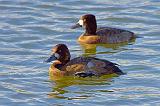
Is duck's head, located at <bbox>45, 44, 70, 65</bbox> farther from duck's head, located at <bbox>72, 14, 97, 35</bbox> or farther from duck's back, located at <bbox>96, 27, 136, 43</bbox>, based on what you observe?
duck's head, located at <bbox>72, 14, 97, 35</bbox>

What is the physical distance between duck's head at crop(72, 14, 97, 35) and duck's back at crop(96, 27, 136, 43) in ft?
0.81

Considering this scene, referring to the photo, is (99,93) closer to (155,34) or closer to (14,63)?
(14,63)

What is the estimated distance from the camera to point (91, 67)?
47.8ft

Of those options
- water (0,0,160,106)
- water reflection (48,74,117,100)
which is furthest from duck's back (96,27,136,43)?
water reflection (48,74,117,100)


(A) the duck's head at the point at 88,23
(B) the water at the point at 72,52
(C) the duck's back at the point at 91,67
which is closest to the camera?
(B) the water at the point at 72,52

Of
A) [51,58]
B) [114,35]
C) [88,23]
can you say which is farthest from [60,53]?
[88,23]

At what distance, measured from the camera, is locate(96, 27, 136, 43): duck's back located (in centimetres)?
1753

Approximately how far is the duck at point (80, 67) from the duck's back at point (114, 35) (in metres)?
2.87

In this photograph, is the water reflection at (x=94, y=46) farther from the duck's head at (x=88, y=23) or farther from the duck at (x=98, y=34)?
the duck's head at (x=88, y=23)

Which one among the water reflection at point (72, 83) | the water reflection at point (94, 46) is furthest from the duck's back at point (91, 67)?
the water reflection at point (94, 46)

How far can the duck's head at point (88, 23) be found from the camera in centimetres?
1816

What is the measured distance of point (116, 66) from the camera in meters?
14.6

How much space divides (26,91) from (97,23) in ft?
20.4

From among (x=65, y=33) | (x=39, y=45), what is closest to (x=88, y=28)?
(x=65, y=33)
